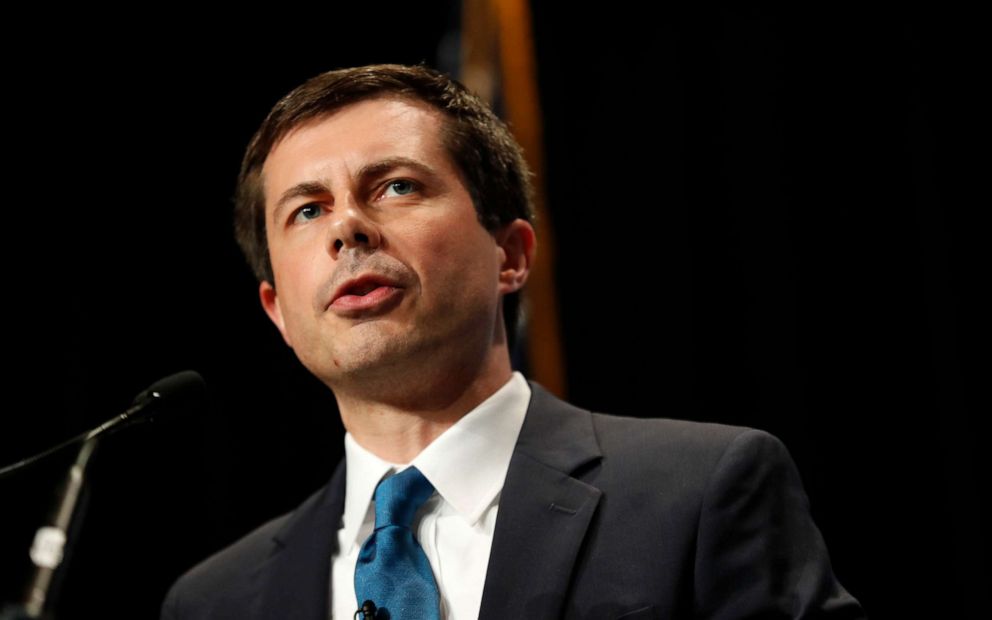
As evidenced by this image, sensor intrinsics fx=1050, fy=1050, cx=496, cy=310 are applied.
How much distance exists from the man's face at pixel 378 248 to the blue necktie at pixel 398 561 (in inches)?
8.3

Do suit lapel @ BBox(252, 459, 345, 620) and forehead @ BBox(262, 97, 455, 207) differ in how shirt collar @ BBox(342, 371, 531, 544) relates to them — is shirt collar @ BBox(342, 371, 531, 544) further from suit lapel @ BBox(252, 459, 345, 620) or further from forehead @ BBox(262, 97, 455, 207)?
forehead @ BBox(262, 97, 455, 207)

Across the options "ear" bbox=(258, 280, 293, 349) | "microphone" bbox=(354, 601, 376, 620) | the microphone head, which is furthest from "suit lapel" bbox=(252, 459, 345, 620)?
the microphone head

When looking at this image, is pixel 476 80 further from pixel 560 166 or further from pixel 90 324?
pixel 90 324

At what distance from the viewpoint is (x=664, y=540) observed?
171 centimetres

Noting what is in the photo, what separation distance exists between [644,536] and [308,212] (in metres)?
0.88

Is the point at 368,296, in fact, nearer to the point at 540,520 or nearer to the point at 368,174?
the point at 368,174

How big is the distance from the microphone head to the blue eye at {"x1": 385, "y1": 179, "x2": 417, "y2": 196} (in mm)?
554

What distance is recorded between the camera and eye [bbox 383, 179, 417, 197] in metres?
1.99

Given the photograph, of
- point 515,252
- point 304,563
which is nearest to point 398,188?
point 515,252

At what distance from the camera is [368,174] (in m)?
1.98

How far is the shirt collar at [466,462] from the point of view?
1890mm

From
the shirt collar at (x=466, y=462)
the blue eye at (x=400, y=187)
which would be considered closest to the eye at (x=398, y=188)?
the blue eye at (x=400, y=187)

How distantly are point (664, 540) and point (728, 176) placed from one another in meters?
1.87

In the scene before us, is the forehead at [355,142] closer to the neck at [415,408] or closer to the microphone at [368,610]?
the neck at [415,408]
